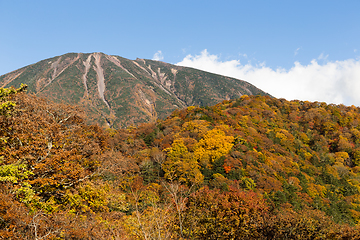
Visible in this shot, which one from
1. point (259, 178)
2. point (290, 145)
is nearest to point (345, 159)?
point (290, 145)

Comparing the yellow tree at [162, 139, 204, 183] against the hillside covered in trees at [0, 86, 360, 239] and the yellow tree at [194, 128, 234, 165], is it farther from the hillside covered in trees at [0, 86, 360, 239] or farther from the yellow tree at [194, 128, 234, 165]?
the yellow tree at [194, 128, 234, 165]

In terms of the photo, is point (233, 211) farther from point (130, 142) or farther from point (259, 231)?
point (130, 142)

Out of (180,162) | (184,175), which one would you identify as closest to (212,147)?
(180,162)

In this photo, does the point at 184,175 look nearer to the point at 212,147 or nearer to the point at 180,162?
the point at 180,162

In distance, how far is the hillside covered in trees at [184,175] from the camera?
443 inches

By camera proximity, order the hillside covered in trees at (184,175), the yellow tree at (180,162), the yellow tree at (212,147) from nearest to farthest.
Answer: the hillside covered in trees at (184,175) < the yellow tree at (180,162) < the yellow tree at (212,147)

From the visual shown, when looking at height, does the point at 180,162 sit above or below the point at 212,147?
below

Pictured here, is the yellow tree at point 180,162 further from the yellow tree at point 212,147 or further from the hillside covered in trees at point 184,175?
the yellow tree at point 212,147

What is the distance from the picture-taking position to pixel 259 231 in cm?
1477

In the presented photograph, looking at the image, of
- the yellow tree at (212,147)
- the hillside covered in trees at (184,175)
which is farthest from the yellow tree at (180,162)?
the yellow tree at (212,147)

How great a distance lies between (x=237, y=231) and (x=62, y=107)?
53.5ft

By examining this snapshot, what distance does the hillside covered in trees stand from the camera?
443 inches

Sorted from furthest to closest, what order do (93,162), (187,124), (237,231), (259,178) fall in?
(187,124) < (259,178) < (93,162) < (237,231)

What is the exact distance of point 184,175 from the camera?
1702 inches
